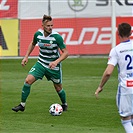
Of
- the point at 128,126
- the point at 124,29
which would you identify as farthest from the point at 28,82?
the point at 124,29

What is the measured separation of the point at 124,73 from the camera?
10.1 metres

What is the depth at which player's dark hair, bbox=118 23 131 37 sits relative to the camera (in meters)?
9.83

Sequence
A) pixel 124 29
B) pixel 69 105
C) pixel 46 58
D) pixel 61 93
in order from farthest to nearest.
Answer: pixel 69 105
pixel 61 93
pixel 46 58
pixel 124 29

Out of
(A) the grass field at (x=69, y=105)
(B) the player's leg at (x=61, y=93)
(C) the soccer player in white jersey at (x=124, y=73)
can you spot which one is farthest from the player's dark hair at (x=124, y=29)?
(B) the player's leg at (x=61, y=93)

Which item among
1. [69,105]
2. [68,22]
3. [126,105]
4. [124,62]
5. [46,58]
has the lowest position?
[68,22]

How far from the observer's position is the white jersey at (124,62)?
9.99m

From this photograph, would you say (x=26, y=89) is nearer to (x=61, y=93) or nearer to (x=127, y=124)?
(x=61, y=93)

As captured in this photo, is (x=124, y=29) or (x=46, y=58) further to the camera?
(x=46, y=58)

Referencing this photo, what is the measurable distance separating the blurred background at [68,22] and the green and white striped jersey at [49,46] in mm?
13116

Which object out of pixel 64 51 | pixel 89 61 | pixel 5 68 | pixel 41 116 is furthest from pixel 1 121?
pixel 89 61

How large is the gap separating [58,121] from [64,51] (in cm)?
164

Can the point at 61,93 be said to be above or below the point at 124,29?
below

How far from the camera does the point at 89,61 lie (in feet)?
85.6

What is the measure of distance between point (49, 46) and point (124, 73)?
13.6 ft
